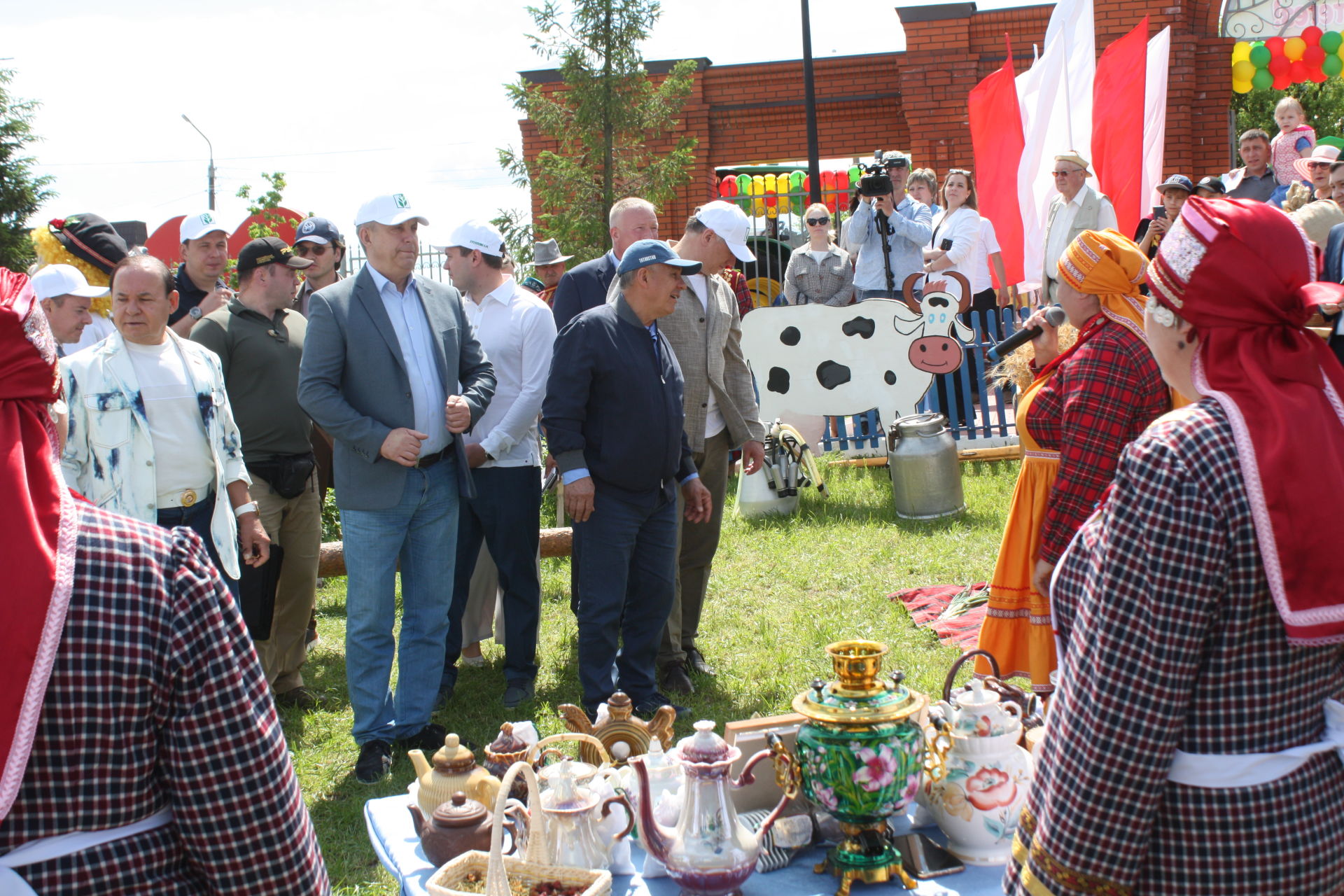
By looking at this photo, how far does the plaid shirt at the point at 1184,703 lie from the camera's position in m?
1.62

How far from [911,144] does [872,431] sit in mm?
7665

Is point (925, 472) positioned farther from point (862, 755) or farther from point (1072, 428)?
point (862, 755)

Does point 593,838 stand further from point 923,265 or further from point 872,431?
point 923,265

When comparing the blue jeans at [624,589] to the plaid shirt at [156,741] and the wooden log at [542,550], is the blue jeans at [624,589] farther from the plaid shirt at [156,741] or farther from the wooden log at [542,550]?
the plaid shirt at [156,741]

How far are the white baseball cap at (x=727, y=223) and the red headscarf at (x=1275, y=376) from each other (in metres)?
3.16

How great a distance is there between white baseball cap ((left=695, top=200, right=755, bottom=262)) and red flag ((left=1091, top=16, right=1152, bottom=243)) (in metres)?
6.30

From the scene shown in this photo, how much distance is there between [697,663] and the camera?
5355 millimetres

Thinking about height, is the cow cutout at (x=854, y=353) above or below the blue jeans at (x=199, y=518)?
above

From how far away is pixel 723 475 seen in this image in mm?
5363

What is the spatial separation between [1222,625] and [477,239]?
164 inches

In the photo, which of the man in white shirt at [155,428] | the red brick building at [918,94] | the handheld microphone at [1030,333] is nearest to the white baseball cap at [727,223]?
the handheld microphone at [1030,333]

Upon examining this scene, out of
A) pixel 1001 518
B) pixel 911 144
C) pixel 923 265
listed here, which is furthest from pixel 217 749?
pixel 911 144

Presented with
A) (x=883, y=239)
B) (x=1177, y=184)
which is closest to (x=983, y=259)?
(x=883, y=239)

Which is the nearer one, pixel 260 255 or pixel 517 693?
pixel 260 255
